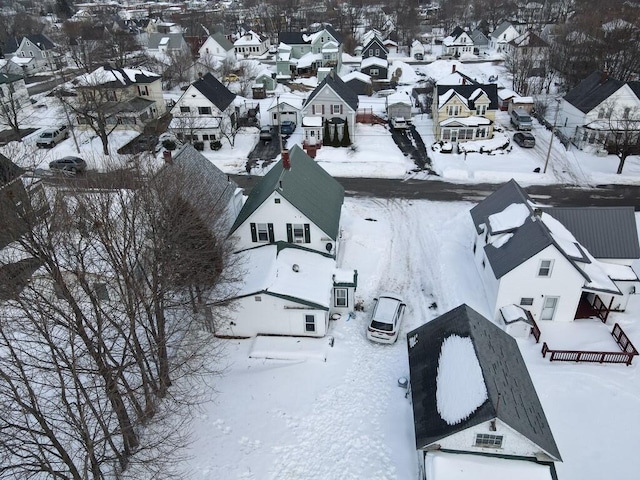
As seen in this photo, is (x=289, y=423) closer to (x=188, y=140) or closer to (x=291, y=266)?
(x=291, y=266)

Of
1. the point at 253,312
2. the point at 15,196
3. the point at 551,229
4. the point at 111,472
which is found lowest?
the point at 111,472

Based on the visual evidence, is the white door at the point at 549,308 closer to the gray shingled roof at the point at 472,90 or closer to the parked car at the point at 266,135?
the gray shingled roof at the point at 472,90

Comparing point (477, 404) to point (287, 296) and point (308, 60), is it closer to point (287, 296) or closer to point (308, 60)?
point (287, 296)

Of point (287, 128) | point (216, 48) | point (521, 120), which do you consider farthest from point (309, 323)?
point (216, 48)

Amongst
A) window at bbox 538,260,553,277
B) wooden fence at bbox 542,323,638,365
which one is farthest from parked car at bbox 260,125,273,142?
wooden fence at bbox 542,323,638,365

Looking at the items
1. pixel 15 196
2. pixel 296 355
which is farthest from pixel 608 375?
pixel 15 196

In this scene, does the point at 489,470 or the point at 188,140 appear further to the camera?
the point at 188,140
